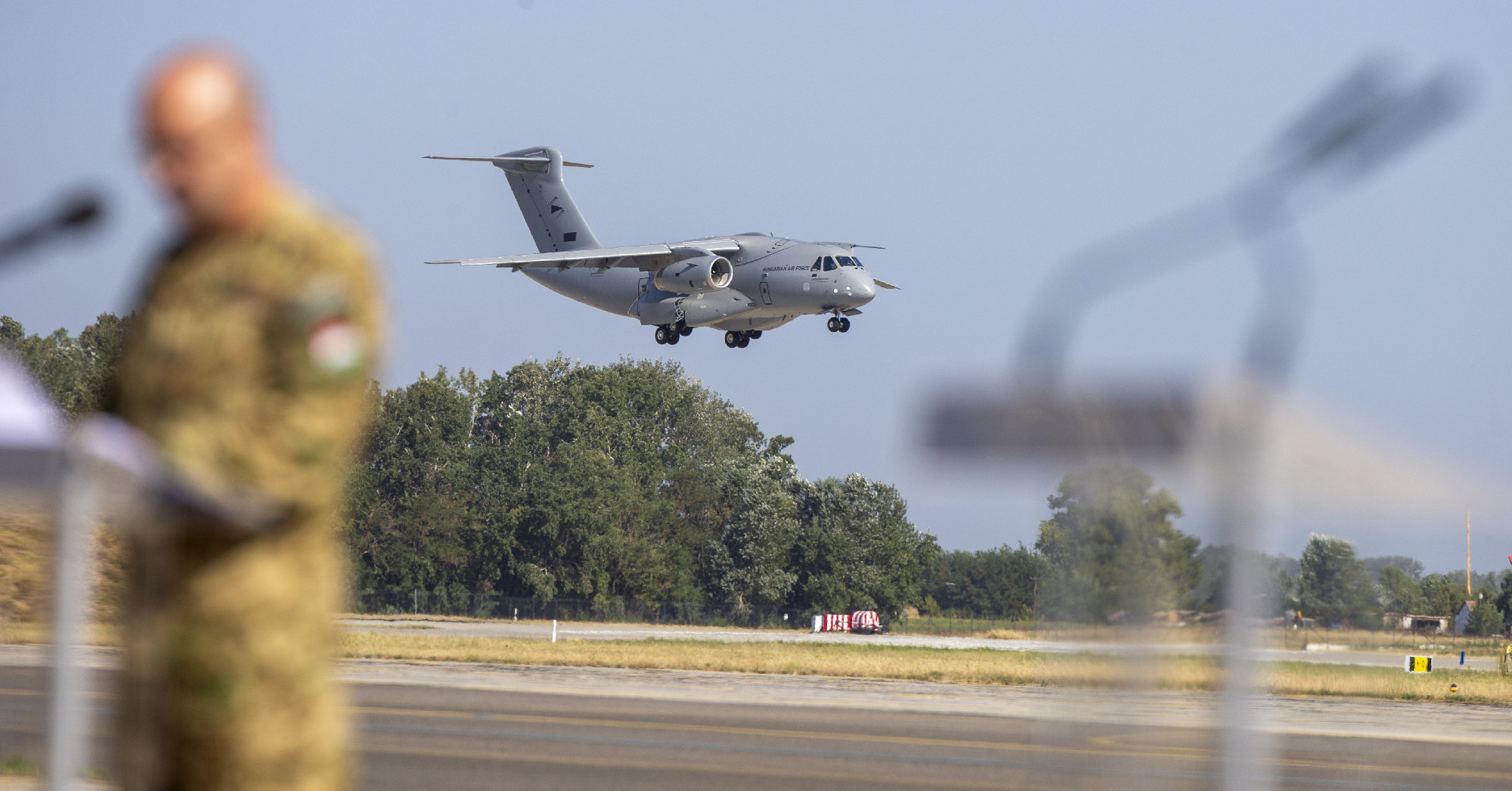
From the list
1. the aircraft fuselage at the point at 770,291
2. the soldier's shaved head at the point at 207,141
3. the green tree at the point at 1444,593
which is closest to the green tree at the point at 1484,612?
the green tree at the point at 1444,593

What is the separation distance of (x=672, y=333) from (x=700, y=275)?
12.4 feet

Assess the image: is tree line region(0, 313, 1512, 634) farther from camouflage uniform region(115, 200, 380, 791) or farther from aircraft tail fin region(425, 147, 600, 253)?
A: camouflage uniform region(115, 200, 380, 791)

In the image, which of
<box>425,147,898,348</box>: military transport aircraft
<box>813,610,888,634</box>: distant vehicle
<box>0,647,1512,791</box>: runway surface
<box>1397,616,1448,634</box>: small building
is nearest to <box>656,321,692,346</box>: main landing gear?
<box>425,147,898,348</box>: military transport aircraft

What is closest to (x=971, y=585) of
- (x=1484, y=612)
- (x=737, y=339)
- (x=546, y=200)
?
(x=546, y=200)

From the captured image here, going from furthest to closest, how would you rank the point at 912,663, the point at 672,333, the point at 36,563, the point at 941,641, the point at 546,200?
the point at 546,200 → the point at 941,641 → the point at 672,333 → the point at 912,663 → the point at 36,563

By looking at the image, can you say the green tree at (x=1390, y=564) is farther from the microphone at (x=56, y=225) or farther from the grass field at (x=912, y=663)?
the microphone at (x=56, y=225)

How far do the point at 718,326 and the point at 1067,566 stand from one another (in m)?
42.1

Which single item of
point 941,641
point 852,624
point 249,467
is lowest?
point 852,624

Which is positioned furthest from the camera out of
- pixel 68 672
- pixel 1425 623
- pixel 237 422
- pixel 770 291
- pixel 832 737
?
pixel 770 291

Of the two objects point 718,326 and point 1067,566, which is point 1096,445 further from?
point 718,326

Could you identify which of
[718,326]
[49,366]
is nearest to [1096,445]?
[718,326]

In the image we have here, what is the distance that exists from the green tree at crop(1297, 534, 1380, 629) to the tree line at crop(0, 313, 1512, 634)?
64.9 m

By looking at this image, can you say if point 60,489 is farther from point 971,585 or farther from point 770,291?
point 971,585

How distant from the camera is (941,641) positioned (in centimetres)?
5009
